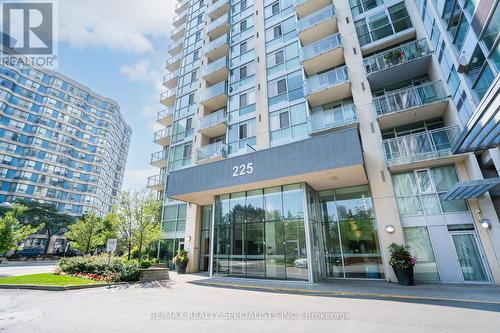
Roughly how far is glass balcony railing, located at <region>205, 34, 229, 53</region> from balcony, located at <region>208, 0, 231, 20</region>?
4.84m

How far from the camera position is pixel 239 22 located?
24.6 metres

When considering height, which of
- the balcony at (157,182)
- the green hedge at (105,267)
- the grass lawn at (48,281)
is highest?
the balcony at (157,182)

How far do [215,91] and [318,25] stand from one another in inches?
401

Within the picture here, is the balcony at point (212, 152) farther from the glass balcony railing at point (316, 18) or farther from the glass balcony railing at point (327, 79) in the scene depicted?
the glass balcony railing at point (316, 18)

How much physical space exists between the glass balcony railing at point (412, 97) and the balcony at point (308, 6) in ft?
35.8

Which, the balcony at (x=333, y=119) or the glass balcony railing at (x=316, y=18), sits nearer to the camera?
the balcony at (x=333, y=119)

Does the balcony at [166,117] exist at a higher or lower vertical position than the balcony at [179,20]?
lower

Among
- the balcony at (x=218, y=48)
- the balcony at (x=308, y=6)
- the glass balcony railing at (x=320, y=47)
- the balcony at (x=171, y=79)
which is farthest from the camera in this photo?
the balcony at (x=171, y=79)

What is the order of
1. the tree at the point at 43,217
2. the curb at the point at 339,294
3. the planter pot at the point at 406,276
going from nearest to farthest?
the curb at the point at 339,294 → the planter pot at the point at 406,276 → the tree at the point at 43,217

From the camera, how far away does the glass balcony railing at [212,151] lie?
19141 millimetres

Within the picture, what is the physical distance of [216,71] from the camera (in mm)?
22812

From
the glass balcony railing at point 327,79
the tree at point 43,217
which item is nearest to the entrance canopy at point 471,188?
the glass balcony railing at point 327,79

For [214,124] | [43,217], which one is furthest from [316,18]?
[43,217]

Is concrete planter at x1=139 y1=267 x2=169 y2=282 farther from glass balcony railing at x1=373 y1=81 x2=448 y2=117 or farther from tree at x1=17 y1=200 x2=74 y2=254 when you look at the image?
tree at x1=17 y1=200 x2=74 y2=254
